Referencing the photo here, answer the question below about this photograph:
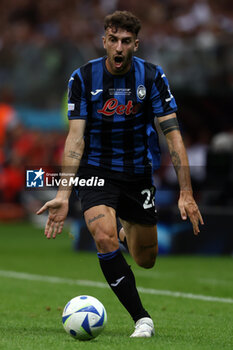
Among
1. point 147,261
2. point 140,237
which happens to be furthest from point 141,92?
point 147,261

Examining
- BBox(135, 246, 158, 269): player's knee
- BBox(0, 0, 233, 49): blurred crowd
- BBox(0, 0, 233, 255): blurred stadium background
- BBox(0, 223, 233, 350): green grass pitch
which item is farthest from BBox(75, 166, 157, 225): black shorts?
BBox(0, 0, 233, 49): blurred crowd

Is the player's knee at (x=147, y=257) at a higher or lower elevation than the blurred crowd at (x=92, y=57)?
lower

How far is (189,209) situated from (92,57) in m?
12.0

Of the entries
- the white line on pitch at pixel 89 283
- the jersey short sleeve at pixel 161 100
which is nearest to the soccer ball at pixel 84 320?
the jersey short sleeve at pixel 161 100

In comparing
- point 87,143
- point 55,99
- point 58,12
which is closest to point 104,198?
point 87,143

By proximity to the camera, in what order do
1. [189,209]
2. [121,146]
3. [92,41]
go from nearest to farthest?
1. [189,209]
2. [121,146]
3. [92,41]

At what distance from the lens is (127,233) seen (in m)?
6.38

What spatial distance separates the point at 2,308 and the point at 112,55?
8.92 ft

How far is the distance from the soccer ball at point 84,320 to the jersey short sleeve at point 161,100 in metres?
1.55

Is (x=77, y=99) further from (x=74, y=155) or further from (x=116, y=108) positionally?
(x=74, y=155)

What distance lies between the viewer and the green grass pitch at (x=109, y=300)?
5328 millimetres

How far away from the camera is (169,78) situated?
13.9 metres

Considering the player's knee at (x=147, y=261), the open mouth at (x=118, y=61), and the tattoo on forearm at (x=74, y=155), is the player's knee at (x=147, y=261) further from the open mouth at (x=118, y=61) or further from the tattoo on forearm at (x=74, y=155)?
the open mouth at (x=118, y=61)

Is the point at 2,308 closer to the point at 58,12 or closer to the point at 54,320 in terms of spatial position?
the point at 54,320
